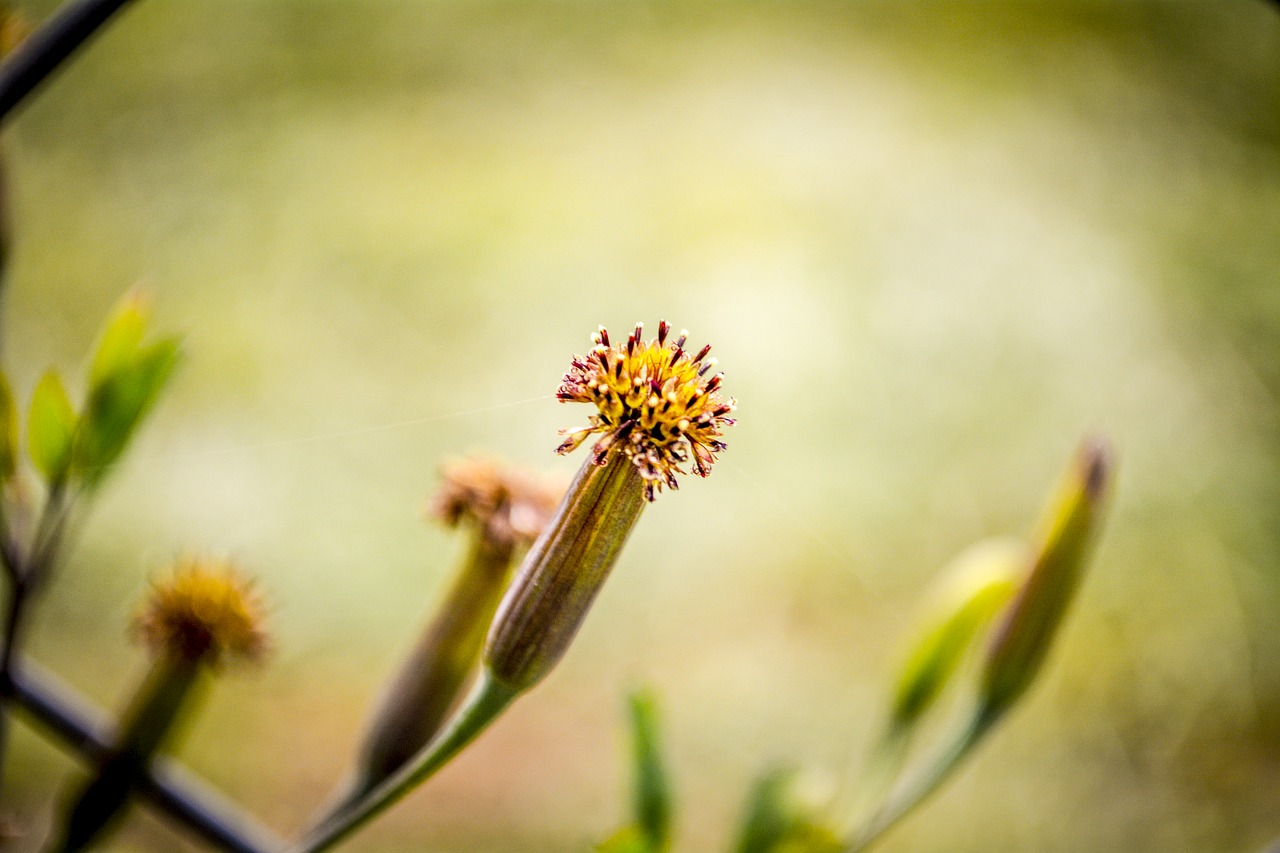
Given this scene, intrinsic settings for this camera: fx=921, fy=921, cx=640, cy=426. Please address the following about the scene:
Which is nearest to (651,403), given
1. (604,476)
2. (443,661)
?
(604,476)

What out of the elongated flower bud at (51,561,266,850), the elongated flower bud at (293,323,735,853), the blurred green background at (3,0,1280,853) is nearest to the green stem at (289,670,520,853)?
the elongated flower bud at (293,323,735,853)

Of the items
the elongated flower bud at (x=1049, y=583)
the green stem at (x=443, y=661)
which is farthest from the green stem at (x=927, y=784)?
the green stem at (x=443, y=661)

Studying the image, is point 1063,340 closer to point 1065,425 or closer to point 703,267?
point 1065,425

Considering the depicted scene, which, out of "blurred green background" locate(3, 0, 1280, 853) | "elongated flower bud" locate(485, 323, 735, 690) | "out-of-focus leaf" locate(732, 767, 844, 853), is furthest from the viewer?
"blurred green background" locate(3, 0, 1280, 853)

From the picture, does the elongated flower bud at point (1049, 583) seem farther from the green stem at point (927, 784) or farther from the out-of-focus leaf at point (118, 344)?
the out-of-focus leaf at point (118, 344)

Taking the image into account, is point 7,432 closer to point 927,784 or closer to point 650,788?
point 650,788

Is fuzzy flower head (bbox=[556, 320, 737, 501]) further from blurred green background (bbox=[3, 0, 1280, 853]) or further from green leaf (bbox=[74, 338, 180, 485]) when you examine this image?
blurred green background (bbox=[3, 0, 1280, 853])

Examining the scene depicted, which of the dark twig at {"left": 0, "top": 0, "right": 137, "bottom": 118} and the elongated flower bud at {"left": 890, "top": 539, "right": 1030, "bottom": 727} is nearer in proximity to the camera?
the dark twig at {"left": 0, "top": 0, "right": 137, "bottom": 118}
